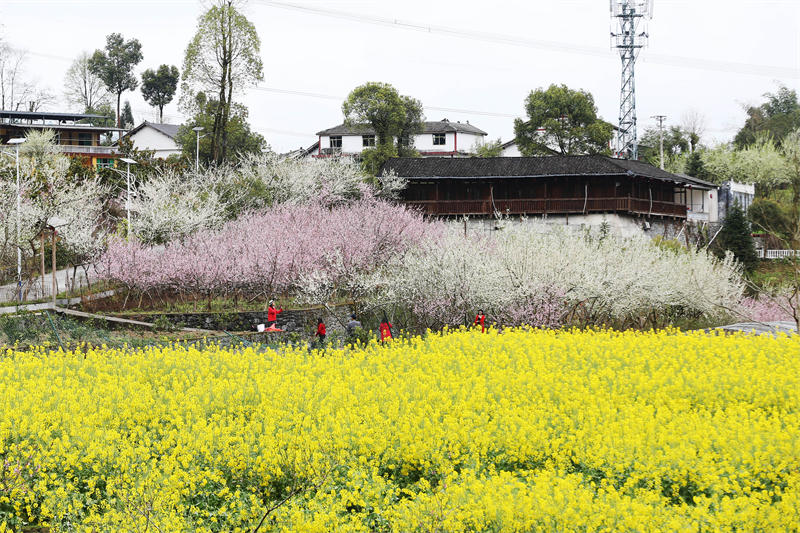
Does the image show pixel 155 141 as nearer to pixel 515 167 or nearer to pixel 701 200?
pixel 515 167

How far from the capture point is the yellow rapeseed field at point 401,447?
27.3 ft

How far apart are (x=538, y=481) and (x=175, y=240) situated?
85.8 feet

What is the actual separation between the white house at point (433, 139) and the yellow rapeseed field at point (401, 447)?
52121 millimetres

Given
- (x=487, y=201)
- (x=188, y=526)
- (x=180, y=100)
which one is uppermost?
(x=180, y=100)

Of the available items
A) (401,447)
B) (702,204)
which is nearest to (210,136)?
(702,204)

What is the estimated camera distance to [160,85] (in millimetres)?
79000

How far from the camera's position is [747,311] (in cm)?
3000

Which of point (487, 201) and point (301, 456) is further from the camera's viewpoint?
point (487, 201)

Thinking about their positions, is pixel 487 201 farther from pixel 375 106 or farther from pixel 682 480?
pixel 682 480

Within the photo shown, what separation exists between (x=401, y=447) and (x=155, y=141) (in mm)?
62050

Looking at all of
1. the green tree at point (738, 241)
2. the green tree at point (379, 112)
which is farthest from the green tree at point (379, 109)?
the green tree at point (738, 241)

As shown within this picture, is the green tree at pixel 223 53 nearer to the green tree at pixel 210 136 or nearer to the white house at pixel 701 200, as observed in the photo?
the green tree at pixel 210 136

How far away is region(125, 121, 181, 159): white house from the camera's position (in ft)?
218

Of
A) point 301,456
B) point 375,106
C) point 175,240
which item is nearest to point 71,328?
point 175,240
